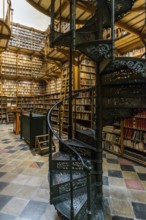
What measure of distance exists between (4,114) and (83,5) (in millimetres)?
7990

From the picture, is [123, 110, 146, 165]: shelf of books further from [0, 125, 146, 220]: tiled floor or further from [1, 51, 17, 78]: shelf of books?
[1, 51, 17, 78]: shelf of books

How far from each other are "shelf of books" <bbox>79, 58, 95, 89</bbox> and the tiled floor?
3.42 meters

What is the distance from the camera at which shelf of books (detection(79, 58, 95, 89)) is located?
6.35 m

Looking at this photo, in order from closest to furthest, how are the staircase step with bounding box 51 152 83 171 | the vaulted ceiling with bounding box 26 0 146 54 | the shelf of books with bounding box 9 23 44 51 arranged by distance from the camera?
the staircase step with bounding box 51 152 83 171
the vaulted ceiling with bounding box 26 0 146 54
the shelf of books with bounding box 9 23 44 51

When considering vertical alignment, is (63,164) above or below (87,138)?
below

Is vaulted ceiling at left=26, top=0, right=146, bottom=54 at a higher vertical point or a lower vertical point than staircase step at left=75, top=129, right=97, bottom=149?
higher

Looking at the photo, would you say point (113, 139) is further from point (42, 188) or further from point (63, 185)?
point (63, 185)

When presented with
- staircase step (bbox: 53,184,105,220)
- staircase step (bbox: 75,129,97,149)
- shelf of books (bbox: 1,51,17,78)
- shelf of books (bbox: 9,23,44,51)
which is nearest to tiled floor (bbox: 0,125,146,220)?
staircase step (bbox: 53,184,105,220)

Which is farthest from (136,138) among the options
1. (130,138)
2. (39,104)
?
(39,104)

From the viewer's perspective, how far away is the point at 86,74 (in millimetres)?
6516

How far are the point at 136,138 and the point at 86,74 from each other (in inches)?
148

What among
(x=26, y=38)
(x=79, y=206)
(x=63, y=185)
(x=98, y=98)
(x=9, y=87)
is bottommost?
(x=79, y=206)

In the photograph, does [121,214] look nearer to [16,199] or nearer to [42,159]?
[16,199]

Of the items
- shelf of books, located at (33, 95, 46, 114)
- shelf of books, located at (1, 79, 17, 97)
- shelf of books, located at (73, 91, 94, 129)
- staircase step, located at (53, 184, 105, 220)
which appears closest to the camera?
staircase step, located at (53, 184, 105, 220)
